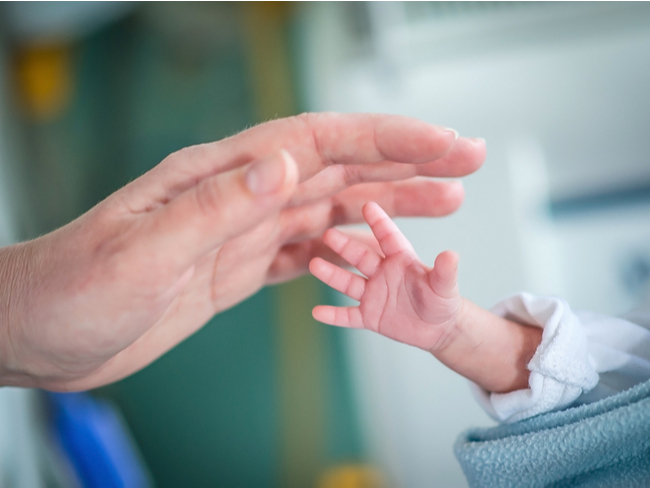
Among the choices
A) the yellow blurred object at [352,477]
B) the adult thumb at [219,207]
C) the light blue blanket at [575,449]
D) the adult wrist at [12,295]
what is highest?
the adult thumb at [219,207]

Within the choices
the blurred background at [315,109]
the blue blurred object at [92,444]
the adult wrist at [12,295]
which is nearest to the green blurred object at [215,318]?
the blurred background at [315,109]

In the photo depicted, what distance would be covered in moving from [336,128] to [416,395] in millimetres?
802

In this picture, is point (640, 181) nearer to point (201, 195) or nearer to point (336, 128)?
point (336, 128)

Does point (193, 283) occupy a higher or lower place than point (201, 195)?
lower

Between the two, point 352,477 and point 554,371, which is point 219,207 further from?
point 352,477

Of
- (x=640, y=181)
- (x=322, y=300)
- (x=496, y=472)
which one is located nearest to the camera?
(x=496, y=472)

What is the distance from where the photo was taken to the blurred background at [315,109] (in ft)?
3.13

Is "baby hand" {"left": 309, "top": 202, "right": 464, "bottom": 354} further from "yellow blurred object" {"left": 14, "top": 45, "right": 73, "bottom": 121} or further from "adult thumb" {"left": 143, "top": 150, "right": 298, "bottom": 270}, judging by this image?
"yellow blurred object" {"left": 14, "top": 45, "right": 73, "bottom": 121}

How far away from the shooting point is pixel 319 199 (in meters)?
0.51

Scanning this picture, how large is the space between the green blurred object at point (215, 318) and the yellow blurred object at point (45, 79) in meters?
0.02

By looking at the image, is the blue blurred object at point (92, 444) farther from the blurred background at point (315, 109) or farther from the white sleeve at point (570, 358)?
the white sleeve at point (570, 358)

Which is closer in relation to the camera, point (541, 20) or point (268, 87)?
point (541, 20)

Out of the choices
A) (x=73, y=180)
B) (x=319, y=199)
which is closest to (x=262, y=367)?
(x=73, y=180)

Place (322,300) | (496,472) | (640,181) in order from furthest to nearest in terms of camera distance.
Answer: (322,300) < (640,181) < (496,472)
